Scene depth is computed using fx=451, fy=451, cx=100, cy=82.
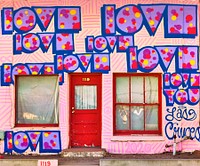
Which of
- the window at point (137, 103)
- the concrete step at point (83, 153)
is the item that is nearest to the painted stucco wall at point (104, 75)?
the window at point (137, 103)

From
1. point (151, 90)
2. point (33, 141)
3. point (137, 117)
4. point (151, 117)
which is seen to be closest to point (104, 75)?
point (151, 90)

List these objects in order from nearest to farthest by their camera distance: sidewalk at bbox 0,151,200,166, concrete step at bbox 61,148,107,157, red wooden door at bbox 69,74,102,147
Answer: sidewalk at bbox 0,151,200,166 → concrete step at bbox 61,148,107,157 → red wooden door at bbox 69,74,102,147

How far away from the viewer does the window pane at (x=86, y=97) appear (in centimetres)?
1351

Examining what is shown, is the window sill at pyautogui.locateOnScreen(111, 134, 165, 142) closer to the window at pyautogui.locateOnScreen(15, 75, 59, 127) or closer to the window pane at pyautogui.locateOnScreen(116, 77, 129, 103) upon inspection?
the window pane at pyautogui.locateOnScreen(116, 77, 129, 103)

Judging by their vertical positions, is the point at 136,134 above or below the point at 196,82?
below

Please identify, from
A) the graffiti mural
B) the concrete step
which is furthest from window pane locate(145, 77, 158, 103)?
the graffiti mural

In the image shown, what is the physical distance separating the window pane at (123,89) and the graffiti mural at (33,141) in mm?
2150

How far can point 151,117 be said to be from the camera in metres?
13.5

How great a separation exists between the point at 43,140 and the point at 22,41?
3002mm

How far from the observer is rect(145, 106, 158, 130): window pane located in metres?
13.5

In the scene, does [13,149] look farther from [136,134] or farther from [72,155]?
[136,134]

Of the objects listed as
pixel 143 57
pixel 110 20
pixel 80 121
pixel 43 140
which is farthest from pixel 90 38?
pixel 43 140

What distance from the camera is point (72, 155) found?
12.9 meters

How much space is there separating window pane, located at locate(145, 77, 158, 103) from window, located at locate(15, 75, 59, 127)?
2729mm
